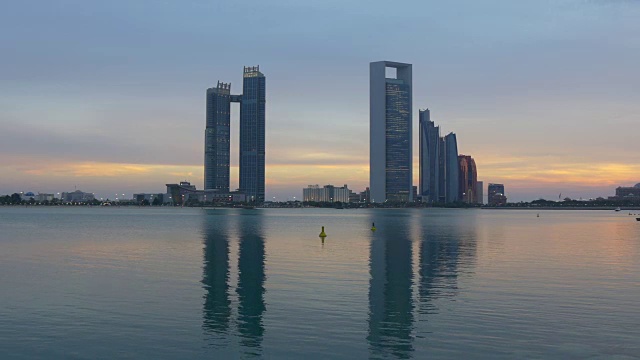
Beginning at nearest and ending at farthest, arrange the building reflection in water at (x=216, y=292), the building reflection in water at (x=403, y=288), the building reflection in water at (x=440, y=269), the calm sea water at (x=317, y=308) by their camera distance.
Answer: the calm sea water at (x=317, y=308)
the building reflection in water at (x=403, y=288)
the building reflection in water at (x=216, y=292)
the building reflection in water at (x=440, y=269)

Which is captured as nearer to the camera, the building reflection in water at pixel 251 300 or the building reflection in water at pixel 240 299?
the building reflection in water at pixel 251 300

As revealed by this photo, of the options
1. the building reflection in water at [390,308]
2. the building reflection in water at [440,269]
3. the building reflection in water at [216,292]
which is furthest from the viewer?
the building reflection in water at [440,269]

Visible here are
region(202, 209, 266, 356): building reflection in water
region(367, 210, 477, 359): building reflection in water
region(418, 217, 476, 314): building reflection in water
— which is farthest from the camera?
region(418, 217, 476, 314): building reflection in water

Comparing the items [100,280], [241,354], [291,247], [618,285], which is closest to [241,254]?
[291,247]

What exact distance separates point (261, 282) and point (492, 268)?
23.6 m

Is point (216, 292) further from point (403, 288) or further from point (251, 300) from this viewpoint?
point (403, 288)

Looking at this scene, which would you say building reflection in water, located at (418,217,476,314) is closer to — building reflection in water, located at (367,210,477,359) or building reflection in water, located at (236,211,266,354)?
building reflection in water, located at (367,210,477,359)

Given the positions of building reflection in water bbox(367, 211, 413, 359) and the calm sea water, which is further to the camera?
building reflection in water bbox(367, 211, 413, 359)

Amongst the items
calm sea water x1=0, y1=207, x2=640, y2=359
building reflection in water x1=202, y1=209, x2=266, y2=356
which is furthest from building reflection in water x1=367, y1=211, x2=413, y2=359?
building reflection in water x1=202, y1=209, x2=266, y2=356

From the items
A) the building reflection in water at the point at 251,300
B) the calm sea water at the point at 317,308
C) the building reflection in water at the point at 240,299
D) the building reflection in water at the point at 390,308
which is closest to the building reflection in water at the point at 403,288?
the building reflection in water at the point at 390,308

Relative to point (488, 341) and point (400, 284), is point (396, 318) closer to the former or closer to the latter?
point (488, 341)

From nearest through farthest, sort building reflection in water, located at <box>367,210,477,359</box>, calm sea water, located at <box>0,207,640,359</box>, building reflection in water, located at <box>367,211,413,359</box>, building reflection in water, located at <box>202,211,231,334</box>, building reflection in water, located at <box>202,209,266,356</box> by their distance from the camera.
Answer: calm sea water, located at <box>0,207,640,359</box>
building reflection in water, located at <box>367,211,413,359</box>
building reflection in water, located at <box>367,210,477,359</box>
building reflection in water, located at <box>202,209,266,356</box>
building reflection in water, located at <box>202,211,231,334</box>

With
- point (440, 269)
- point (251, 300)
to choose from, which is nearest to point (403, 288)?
point (251, 300)

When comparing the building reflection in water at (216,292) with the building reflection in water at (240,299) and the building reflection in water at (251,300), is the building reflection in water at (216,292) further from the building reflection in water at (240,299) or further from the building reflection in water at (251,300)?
the building reflection in water at (251,300)
